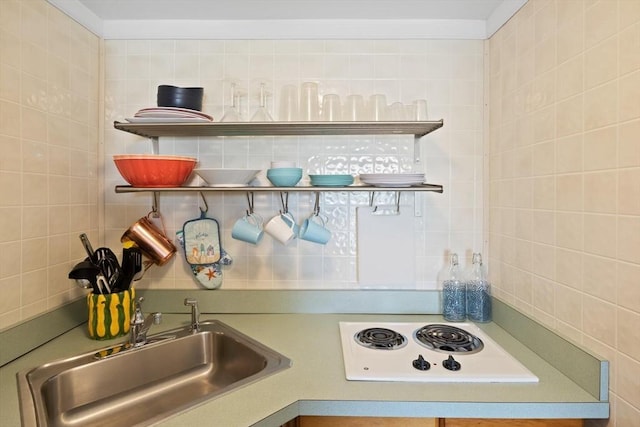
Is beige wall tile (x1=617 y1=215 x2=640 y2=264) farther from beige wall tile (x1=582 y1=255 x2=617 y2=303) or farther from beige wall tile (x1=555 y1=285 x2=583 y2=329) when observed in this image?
beige wall tile (x1=555 y1=285 x2=583 y2=329)

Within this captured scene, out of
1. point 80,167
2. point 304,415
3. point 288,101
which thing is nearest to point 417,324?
point 304,415

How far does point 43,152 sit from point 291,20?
1.09 metres

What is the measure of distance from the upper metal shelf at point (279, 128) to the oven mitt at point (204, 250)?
0.37 meters

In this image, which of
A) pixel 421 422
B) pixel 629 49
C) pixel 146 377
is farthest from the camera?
pixel 146 377

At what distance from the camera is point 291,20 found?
1487 mm

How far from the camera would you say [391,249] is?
151 centimetres

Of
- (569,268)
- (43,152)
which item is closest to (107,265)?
(43,152)

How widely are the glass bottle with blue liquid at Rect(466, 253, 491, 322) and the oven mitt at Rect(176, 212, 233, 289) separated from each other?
1046 mm

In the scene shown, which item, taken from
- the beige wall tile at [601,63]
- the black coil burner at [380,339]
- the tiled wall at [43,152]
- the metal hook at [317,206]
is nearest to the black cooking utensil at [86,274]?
the tiled wall at [43,152]

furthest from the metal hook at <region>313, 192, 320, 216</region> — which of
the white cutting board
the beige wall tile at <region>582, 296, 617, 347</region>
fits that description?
the beige wall tile at <region>582, 296, 617, 347</region>

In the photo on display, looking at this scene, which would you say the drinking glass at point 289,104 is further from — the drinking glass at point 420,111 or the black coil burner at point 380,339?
the black coil burner at point 380,339

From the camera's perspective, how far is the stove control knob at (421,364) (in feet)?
3.36

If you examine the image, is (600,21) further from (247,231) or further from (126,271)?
(126,271)

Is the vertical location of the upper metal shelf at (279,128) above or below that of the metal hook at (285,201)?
above
